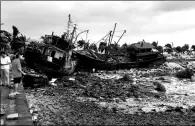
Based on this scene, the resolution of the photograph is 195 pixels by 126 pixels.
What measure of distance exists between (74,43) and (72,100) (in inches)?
382

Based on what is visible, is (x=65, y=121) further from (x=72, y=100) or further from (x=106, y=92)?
(x=106, y=92)

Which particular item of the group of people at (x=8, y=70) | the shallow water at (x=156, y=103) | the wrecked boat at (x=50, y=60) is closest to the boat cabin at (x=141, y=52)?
the wrecked boat at (x=50, y=60)

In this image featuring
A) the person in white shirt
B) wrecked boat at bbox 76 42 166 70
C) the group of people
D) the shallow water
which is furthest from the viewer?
wrecked boat at bbox 76 42 166 70

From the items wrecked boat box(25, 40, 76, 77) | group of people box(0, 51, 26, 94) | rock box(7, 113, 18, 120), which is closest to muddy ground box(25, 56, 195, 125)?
rock box(7, 113, 18, 120)

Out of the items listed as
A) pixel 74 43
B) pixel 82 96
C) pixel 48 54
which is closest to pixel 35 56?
pixel 48 54

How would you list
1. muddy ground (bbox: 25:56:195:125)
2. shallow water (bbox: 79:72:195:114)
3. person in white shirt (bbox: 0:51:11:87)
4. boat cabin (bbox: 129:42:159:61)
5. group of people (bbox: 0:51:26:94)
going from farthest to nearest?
boat cabin (bbox: 129:42:159:61) → shallow water (bbox: 79:72:195:114) → person in white shirt (bbox: 0:51:11:87) → group of people (bbox: 0:51:26:94) → muddy ground (bbox: 25:56:195:125)

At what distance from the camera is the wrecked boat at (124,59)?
20625 millimetres

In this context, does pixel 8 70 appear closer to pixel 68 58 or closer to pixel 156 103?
pixel 156 103

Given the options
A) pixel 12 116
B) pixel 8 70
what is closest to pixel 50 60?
pixel 8 70

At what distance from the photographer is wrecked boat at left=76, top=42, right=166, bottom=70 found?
2062 centimetres

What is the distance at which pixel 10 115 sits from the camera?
19.0 ft

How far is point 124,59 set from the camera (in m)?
25.2

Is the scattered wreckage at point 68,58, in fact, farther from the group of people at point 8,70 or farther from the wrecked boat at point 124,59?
the group of people at point 8,70

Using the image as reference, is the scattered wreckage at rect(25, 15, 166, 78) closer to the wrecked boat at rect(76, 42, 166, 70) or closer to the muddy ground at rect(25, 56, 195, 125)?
the wrecked boat at rect(76, 42, 166, 70)
